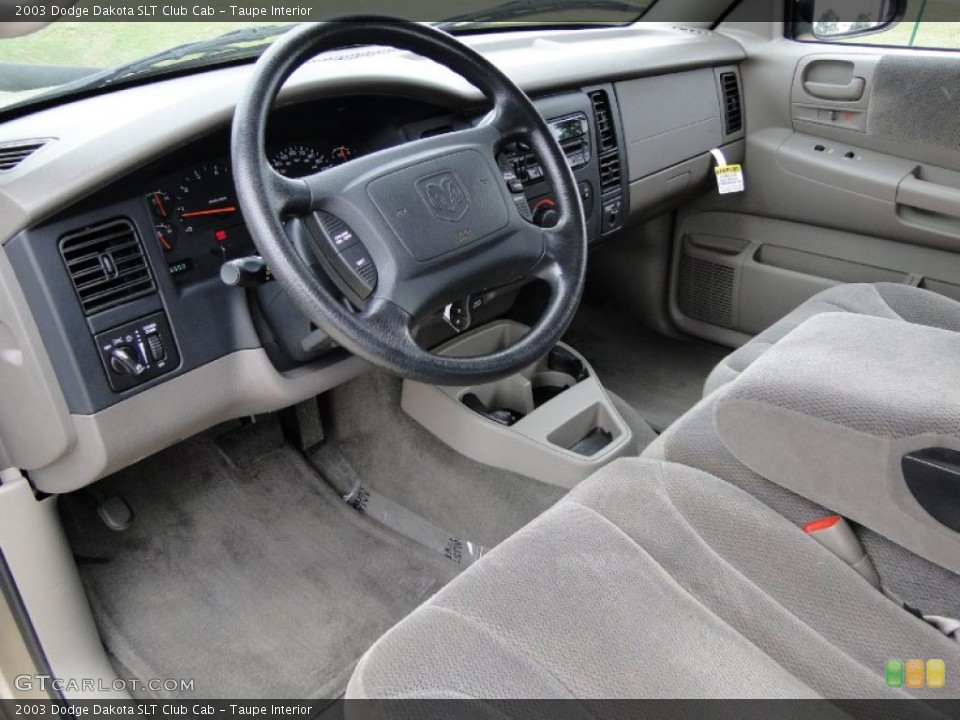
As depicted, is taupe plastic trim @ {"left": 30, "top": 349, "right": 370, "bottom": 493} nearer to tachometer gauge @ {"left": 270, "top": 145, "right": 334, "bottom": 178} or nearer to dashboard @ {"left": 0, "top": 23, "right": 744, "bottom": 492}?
dashboard @ {"left": 0, "top": 23, "right": 744, "bottom": 492}

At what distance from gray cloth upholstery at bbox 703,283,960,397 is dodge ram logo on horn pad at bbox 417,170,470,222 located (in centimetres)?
57

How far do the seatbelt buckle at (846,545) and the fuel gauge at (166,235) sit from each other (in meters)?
0.99

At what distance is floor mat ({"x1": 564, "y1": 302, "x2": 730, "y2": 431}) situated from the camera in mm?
2332

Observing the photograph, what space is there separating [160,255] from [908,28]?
186cm

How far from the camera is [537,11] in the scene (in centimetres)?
217

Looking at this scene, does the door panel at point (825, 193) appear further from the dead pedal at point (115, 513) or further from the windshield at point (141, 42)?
the dead pedal at point (115, 513)

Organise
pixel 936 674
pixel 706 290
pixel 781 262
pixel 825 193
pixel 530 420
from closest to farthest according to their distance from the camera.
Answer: pixel 936 674
pixel 530 420
pixel 825 193
pixel 781 262
pixel 706 290

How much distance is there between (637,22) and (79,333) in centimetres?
188

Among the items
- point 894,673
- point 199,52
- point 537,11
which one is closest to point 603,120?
point 537,11

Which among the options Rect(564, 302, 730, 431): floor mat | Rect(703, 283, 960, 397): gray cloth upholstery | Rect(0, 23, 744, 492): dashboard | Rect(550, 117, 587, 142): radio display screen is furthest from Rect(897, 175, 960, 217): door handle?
Rect(0, 23, 744, 492): dashboard

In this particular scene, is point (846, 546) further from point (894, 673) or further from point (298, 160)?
point (298, 160)

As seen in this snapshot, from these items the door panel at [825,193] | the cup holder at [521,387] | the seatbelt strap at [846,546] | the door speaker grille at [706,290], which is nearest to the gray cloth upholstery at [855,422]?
the seatbelt strap at [846,546]

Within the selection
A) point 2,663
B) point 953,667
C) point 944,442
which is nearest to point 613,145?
point 944,442

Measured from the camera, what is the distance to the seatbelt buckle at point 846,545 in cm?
100
